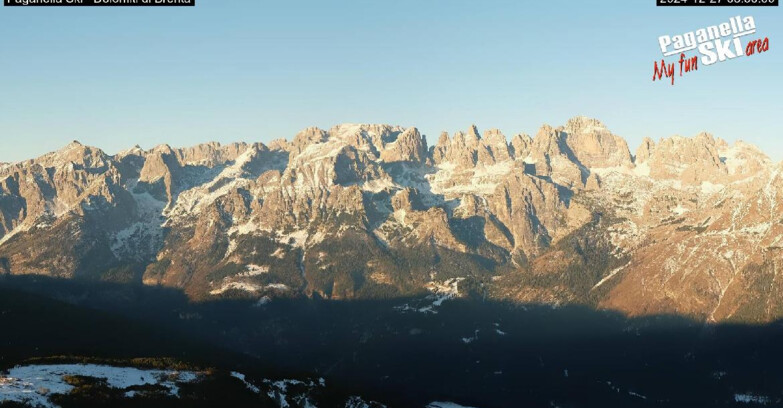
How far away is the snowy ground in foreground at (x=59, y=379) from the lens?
11894cm

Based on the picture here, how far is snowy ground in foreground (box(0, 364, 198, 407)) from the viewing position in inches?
4683

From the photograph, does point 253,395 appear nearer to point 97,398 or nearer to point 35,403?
point 97,398

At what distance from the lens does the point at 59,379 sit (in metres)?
137

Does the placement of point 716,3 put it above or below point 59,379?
above

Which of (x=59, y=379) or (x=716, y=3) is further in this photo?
(x=716, y=3)

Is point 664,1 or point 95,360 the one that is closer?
point 664,1

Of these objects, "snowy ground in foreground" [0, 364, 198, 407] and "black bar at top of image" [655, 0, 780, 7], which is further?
"black bar at top of image" [655, 0, 780, 7]

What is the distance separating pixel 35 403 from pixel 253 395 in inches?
2422

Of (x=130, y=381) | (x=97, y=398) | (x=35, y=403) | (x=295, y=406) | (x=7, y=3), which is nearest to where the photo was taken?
(x=35, y=403)

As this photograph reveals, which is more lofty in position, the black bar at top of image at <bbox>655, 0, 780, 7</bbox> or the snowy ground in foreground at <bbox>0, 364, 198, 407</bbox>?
the black bar at top of image at <bbox>655, 0, 780, 7</bbox>

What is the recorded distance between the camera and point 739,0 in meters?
156

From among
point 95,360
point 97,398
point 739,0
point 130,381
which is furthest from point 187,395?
point 739,0

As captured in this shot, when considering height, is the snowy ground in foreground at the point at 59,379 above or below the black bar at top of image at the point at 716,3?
below

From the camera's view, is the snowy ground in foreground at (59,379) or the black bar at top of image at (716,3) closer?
the snowy ground in foreground at (59,379)
